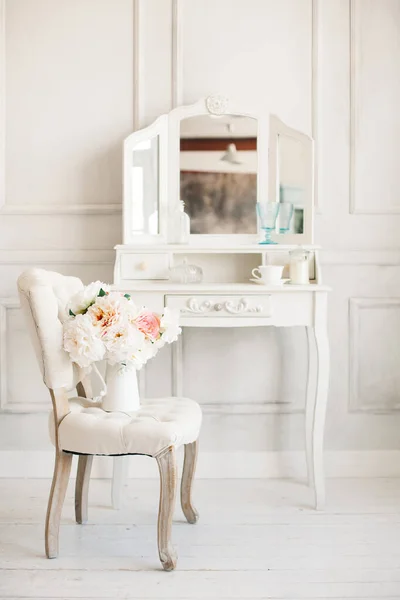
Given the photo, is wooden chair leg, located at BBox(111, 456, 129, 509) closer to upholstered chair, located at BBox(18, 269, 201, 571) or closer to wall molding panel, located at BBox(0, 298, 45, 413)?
upholstered chair, located at BBox(18, 269, 201, 571)

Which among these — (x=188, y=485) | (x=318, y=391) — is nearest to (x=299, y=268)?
→ (x=318, y=391)

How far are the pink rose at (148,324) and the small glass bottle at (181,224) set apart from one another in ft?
2.82

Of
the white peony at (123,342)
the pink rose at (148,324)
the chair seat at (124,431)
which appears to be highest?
the pink rose at (148,324)

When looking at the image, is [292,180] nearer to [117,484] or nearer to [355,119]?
[355,119]

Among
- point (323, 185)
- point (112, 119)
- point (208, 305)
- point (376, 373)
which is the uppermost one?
point (112, 119)

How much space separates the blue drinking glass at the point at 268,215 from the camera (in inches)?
127

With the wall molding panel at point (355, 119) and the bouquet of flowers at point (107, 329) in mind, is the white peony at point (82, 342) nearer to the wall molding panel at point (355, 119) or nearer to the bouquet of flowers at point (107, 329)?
the bouquet of flowers at point (107, 329)

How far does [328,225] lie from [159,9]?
4.33ft

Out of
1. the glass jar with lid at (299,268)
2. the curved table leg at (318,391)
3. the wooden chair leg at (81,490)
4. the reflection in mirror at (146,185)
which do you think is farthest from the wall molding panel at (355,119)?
the wooden chair leg at (81,490)

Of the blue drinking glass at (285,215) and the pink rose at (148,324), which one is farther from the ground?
the blue drinking glass at (285,215)

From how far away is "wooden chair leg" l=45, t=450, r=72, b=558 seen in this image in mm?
2438

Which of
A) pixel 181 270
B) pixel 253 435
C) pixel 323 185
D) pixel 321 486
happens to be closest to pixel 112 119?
pixel 181 270

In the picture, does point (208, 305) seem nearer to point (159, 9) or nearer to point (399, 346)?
point (399, 346)

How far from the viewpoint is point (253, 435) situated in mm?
3443
